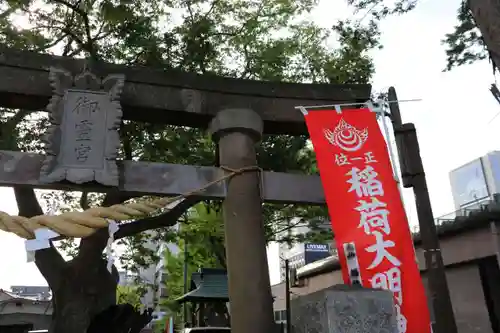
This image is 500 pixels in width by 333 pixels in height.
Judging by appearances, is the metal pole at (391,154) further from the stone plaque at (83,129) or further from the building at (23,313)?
the building at (23,313)

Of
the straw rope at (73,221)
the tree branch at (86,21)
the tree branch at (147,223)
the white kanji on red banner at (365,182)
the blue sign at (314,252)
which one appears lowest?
the straw rope at (73,221)

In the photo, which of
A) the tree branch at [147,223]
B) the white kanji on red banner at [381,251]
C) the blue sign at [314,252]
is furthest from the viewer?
the blue sign at [314,252]

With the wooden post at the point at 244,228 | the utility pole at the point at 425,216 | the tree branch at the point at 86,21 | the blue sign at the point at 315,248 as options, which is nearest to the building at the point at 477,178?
the utility pole at the point at 425,216

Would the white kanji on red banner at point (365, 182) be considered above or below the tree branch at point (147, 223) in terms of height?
below

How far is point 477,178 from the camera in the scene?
689 inches

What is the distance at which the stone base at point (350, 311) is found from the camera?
11.9 ft

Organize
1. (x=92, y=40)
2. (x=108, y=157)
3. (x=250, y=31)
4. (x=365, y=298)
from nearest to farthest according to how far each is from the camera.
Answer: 1. (x=365, y=298)
2. (x=108, y=157)
3. (x=92, y=40)
4. (x=250, y=31)

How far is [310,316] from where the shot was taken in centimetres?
386

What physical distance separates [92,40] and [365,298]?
8.28 m

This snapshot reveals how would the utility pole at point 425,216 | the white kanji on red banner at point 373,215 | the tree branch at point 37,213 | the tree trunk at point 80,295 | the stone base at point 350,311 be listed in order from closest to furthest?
the stone base at point 350,311, the utility pole at point 425,216, the white kanji on red banner at point 373,215, the tree trunk at point 80,295, the tree branch at point 37,213

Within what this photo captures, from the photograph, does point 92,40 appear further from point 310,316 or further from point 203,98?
point 310,316

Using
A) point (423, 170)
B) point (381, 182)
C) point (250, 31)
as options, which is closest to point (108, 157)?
point (381, 182)

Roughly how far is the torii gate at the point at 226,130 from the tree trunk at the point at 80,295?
3.68 metres

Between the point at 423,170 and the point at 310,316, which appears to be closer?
the point at 310,316
